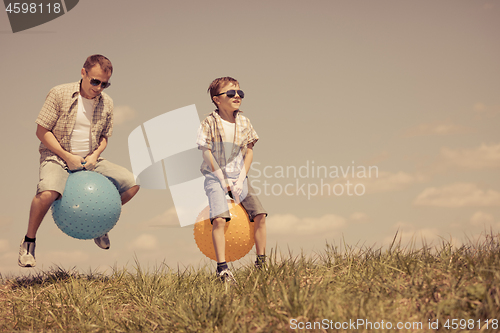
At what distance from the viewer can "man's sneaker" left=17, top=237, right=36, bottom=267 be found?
6.36 m

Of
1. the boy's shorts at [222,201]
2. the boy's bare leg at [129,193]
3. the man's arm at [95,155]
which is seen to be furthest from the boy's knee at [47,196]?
the boy's shorts at [222,201]

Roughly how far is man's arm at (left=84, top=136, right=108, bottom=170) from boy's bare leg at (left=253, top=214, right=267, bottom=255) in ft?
8.89

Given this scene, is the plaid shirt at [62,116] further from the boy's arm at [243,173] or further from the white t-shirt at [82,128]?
the boy's arm at [243,173]

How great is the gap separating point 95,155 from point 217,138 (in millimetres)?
2065

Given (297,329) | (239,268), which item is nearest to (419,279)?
(297,329)

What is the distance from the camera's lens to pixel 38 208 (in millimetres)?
6234

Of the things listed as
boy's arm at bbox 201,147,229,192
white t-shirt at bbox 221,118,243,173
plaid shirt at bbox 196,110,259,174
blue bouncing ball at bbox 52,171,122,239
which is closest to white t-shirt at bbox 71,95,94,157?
blue bouncing ball at bbox 52,171,122,239

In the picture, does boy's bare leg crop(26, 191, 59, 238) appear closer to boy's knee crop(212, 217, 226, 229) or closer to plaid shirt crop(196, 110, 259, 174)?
plaid shirt crop(196, 110, 259, 174)

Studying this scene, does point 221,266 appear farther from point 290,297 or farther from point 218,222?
point 290,297

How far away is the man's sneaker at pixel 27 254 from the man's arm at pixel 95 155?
4.65 ft

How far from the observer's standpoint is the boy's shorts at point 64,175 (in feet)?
20.1

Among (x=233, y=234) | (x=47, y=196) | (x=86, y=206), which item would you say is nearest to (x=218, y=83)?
(x=233, y=234)

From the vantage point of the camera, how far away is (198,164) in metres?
6.49

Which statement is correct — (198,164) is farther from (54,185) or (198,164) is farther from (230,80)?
(54,185)
